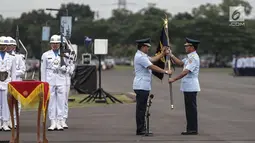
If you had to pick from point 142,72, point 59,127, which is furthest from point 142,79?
point 59,127

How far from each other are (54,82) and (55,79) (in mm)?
77

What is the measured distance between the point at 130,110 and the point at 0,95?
6108 millimetres

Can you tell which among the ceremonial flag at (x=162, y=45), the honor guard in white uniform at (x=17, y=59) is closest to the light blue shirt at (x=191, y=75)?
the ceremonial flag at (x=162, y=45)

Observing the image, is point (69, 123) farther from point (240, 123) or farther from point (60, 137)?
point (240, 123)

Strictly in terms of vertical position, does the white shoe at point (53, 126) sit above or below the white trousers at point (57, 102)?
below

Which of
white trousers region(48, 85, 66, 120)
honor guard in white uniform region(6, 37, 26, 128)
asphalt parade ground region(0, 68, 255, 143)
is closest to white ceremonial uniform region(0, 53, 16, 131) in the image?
honor guard in white uniform region(6, 37, 26, 128)

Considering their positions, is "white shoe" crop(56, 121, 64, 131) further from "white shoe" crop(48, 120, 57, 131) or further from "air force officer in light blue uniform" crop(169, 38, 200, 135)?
"air force officer in light blue uniform" crop(169, 38, 200, 135)

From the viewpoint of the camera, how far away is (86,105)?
20969 millimetres

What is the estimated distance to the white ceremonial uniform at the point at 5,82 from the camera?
44.3ft

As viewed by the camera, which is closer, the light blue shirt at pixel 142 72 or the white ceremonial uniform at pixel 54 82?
the light blue shirt at pixel 142 72

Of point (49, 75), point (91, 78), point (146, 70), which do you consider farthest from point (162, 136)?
point (91, 78)

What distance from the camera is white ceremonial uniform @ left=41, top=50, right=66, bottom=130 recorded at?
13766 mm

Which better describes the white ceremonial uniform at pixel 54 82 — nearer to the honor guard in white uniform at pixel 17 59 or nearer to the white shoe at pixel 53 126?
the white shoe at pixel 53 126

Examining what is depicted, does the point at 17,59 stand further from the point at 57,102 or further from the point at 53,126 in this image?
the point at 53,126
